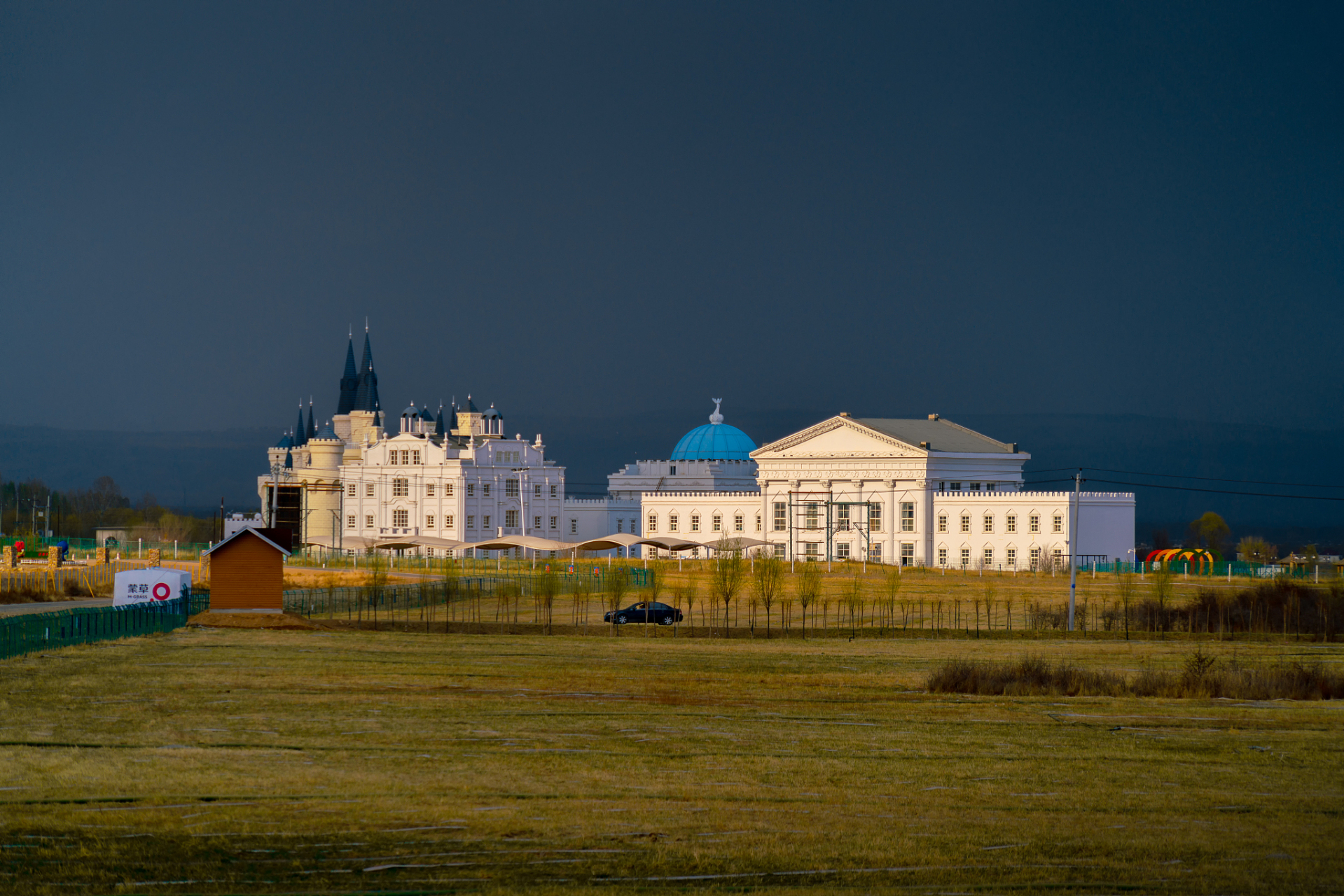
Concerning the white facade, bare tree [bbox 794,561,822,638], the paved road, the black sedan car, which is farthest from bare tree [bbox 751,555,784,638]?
the white facade

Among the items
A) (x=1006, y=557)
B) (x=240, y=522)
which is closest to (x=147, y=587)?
(x=1006, y=557)

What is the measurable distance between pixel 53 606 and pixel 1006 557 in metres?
51.6

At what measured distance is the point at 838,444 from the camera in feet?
297

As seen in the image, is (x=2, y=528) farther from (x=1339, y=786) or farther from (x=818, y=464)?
(x=1339, y=786)

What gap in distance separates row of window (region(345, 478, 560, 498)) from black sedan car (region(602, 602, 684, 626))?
5299 cm

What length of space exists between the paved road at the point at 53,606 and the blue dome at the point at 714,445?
6346 centimetres

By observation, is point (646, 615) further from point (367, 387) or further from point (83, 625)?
point (367, 387)

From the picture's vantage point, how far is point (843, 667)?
1244 inches

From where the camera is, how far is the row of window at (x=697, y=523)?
310ft

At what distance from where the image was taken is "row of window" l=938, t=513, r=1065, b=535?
7938cm

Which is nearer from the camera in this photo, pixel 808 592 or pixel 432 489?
pixel 808 592

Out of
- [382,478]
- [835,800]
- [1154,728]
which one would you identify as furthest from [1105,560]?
[835,800]

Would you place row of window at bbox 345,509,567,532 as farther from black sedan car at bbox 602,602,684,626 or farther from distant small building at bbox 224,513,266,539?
black sedan car at bbox 602,602,684,626

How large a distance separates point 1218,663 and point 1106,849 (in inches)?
758
